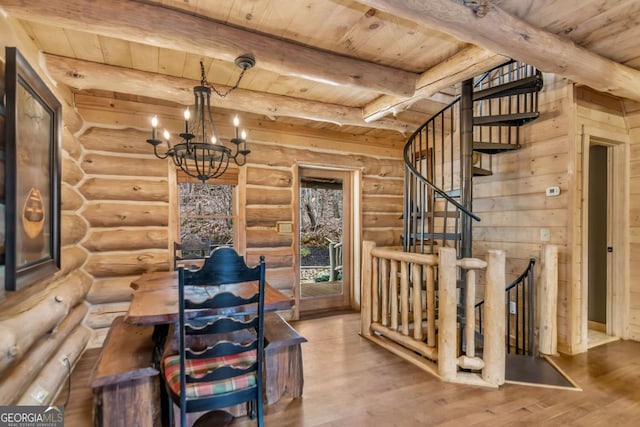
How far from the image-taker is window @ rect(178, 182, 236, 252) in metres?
3.93

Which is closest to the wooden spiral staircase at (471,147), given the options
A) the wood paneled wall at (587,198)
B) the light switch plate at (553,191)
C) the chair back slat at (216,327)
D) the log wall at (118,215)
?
the wood paneled wall at (587,198)

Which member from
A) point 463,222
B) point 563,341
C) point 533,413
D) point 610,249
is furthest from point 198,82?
point 610,249

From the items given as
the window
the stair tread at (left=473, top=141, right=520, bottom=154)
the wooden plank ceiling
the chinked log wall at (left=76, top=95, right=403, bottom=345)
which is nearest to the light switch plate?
the stair tread at (left=473, top=141, right=520, bottom=154)

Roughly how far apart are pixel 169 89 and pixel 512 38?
9.32 feet

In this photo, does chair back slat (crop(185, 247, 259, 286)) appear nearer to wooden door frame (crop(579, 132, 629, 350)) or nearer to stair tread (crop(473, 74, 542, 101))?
stair tread (crop(473, 74, 542, 101))

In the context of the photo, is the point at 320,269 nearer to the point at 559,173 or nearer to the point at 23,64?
the point at 559,173

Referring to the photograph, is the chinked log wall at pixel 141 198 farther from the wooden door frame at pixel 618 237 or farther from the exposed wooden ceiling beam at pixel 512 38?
the wooden door frame at pixel 618 237

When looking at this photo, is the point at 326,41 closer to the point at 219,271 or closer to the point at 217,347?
the point at 219,271

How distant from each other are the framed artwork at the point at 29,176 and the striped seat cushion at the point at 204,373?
928mm

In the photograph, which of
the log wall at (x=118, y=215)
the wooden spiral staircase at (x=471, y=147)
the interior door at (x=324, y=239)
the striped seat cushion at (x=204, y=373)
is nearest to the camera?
the striped seat cushion at (x=204, y=373)

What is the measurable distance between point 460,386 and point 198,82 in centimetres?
362

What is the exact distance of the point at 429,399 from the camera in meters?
2.46

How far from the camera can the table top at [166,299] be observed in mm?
Result: 1918

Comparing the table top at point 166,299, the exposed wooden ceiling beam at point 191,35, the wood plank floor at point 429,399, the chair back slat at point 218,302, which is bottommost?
the wood plank floor at point 429,399
